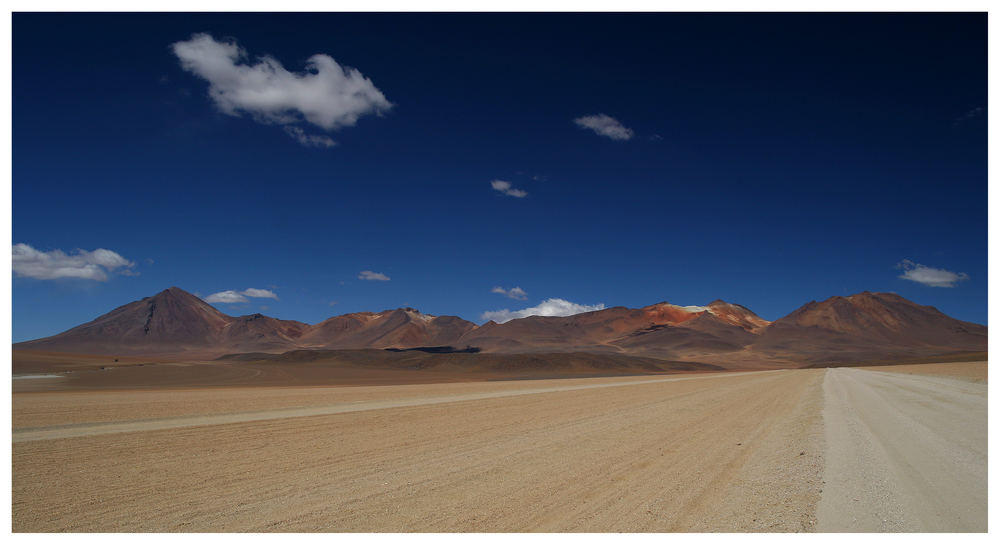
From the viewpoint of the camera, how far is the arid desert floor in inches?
305

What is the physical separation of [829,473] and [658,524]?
4.76 m

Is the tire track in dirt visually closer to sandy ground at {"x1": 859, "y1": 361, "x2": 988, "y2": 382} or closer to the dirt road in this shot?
the dirt road

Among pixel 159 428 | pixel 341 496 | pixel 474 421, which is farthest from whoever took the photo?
pixel 474 421

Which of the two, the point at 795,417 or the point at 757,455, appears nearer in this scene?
the point at 757,455

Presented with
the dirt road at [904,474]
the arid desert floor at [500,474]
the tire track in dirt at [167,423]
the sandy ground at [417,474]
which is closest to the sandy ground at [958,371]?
the dirt road at [904,474]

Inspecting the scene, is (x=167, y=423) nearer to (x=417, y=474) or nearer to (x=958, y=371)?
(x=417, y=474)

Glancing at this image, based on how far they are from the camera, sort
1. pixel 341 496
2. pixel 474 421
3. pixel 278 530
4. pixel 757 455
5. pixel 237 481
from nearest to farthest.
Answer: pixel 278 530 → pixel 341 496 → pixel 237 481 → pixel 757 455 → pixel 474 421

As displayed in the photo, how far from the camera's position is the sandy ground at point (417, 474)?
7758 millimetres

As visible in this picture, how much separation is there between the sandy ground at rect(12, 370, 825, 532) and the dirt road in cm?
46

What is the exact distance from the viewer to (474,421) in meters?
19.0

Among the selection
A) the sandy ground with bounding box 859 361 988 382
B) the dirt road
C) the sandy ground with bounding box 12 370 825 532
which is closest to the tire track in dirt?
the sandy ground with bounding box 12 370 825 532

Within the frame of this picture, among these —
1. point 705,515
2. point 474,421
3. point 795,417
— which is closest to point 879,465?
point 705,515

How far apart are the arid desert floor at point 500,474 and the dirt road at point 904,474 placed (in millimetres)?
45

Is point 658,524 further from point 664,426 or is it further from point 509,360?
point 509,360
